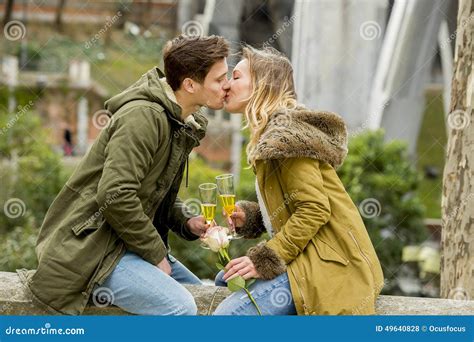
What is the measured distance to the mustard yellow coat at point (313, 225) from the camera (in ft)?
10.6

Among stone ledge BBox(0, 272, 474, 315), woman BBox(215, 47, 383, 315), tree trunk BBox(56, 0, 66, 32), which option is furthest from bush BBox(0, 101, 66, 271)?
tree trunk BBox(56, 0, 66, 32)

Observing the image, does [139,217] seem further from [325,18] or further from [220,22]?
[220,22]

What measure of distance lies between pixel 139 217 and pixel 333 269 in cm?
67

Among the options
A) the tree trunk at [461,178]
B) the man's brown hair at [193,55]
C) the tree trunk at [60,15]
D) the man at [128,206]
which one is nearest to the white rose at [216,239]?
the man at [128,206]

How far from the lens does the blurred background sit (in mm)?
6586

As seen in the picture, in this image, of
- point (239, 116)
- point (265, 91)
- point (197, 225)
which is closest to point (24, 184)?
point (239, 116)

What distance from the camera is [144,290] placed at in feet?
10.8

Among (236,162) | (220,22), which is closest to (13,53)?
(220,22)

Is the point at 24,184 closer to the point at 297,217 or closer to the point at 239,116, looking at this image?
the point at 239,116

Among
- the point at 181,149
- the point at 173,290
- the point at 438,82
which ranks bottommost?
the point at 438,82

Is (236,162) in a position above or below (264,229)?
below

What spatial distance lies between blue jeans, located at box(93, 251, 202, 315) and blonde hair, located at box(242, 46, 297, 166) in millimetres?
505

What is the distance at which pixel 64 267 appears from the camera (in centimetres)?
327

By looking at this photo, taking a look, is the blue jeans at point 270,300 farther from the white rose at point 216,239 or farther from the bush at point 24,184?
the bush at point 24,184
